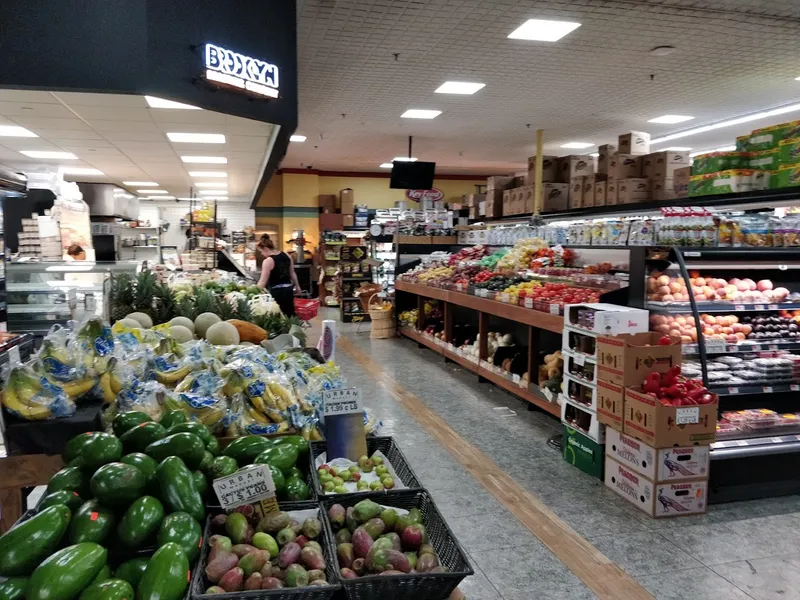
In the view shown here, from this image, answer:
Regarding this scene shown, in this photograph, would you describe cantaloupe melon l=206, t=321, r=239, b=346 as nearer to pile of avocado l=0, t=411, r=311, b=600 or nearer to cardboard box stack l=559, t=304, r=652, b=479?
pile of avocado l=0, t=411, r=311, b=600

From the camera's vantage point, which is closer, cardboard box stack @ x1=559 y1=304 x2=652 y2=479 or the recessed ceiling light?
cardboard box stack @ x1=559 y1=304 x2=652 y2=479

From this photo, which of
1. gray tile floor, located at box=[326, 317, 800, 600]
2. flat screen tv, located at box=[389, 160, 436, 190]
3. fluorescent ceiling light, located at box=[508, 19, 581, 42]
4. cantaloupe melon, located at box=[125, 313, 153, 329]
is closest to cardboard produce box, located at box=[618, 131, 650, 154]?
fluorescent ceiling light, located at box=[508, 19, 581, 42]

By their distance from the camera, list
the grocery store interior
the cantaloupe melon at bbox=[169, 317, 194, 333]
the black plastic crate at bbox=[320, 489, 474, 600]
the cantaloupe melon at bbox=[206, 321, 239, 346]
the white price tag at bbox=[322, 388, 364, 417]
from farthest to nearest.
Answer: the cantaloupe melon at bbox=[169, 317, 194, 333], the cantaloupe melon at bbox=[206, 321, 239, 346], the white price tag at bbox=[322, 388, 364, 417], the grocery store interior, the black plastic crate at bbox=[320, 489, 474, 600]

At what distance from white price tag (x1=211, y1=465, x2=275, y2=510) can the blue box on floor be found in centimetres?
299

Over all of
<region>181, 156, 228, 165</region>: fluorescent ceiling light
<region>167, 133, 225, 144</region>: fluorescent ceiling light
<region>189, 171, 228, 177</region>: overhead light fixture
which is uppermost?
<region>167, 133, 225, 144</region>: fluorescent ceiling light

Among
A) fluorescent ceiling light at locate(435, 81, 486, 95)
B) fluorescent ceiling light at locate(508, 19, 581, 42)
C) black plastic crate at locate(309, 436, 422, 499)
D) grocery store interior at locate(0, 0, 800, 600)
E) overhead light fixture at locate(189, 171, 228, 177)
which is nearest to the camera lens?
grocery store interior at locate(0, 0, 800, 600)

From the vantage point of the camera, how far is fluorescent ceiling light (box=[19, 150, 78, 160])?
31.9 ft

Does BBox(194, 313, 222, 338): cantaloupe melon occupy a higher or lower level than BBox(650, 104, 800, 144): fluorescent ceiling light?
lower

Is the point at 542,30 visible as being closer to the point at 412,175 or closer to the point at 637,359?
the point at 637,359

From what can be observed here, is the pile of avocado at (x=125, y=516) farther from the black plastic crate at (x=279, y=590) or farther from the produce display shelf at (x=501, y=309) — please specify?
the produce display shelf at (x=501, y=309)

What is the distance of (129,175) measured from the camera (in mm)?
12773

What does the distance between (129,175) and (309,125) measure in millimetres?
A: 4571

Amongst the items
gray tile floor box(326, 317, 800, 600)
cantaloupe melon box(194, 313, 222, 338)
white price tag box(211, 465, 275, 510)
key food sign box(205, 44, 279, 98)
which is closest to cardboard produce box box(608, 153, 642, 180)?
gray tile floor box(326, 317, 800, 600)

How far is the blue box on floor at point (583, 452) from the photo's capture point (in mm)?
3924
